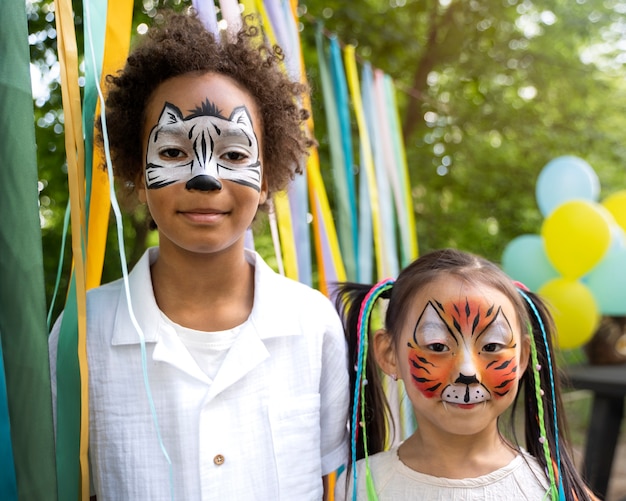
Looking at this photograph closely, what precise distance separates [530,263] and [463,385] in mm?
2787

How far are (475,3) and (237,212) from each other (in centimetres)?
386

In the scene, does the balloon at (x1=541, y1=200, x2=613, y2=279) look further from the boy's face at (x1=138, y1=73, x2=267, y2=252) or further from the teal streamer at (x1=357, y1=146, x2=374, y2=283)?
the boy's face at (x1=138, y1=73, x2=267, y2=252)

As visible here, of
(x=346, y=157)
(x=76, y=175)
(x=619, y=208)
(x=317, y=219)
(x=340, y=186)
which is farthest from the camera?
(x=619, y=208)

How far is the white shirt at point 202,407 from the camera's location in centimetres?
133

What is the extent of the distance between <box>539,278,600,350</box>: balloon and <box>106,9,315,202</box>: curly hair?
238 cm

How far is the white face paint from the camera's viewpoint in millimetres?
1324

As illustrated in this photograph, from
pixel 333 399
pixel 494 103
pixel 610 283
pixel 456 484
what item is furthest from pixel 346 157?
pixel 494 103

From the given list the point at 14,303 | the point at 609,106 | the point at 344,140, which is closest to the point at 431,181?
the point at 609,106

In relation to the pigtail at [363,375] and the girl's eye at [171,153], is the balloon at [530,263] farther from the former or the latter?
the girl's eye at [171,153]

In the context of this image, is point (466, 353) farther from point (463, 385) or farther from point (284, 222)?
point (284, 222)

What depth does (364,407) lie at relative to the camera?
1.54 m

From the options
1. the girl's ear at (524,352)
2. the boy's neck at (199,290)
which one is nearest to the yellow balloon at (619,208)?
the girl's ear at (524,352)

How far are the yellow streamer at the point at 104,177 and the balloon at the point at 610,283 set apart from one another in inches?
119

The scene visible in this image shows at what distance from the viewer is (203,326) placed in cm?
142
